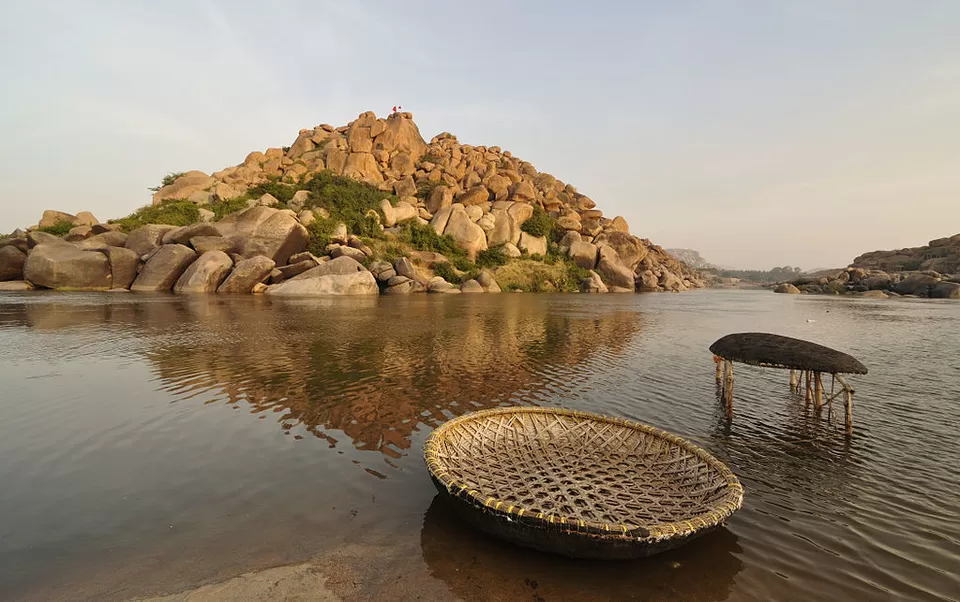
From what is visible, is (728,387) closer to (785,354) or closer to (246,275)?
(785,354)

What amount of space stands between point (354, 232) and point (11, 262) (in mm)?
29625

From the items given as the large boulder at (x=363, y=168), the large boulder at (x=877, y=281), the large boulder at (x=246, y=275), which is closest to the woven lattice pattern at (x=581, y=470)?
the large boulder at (x=246, y=275)

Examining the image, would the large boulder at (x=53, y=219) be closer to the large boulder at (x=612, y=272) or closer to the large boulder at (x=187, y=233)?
the large boulder at (x=187, y=233)

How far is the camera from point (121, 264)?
35406 mm

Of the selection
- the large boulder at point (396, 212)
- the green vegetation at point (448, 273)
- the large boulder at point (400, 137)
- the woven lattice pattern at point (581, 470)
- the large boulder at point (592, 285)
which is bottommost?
the woven lattice pattern at point (581, 470)

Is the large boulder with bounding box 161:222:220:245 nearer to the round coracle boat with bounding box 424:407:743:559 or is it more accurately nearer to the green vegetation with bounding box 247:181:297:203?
the green vegetation with bounding box 247:181:297:203

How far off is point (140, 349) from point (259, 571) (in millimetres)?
12871

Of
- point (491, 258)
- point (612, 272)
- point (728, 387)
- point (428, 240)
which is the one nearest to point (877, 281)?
point (612, 272)

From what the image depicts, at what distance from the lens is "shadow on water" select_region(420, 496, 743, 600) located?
367cm

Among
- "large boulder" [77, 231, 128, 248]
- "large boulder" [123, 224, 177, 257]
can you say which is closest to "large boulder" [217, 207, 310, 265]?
"large boulder" [123, 224, 177, 257]

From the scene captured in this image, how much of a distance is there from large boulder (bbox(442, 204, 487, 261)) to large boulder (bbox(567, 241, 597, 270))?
583 inches

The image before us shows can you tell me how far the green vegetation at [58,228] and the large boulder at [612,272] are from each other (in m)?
65.7

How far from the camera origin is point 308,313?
78.6ft

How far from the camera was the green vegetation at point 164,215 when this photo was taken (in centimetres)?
4456
